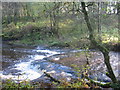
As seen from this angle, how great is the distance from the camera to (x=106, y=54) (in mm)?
5906

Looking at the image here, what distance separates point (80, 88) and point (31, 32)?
23.6 metres

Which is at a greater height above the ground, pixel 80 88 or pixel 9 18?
pixel 9 18

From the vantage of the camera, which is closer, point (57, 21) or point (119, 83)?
point (119, 83)

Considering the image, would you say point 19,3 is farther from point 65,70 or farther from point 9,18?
point 65,70

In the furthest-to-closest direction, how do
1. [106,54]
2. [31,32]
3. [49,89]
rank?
1. [31,32]
2. [49,89]
3. [106,54]

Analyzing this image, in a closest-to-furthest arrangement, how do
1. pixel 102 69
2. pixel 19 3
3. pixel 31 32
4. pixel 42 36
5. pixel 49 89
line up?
pixel 49 89
pixel 102 69
pixel 42 36
pixel 31 32
pixel 19 3

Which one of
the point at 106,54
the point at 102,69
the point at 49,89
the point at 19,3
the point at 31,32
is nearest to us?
the point at 106,54

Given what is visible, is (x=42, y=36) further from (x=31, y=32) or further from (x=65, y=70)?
(x=65, y=70)

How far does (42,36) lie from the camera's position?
27.0 meters

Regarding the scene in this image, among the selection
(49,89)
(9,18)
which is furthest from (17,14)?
(49,89)

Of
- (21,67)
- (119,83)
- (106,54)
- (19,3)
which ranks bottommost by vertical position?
(21,67)

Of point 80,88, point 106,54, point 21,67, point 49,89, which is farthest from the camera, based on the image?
point 21,67

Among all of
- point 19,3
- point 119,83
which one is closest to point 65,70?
point 119,83

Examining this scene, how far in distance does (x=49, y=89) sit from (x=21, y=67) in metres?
5.61
